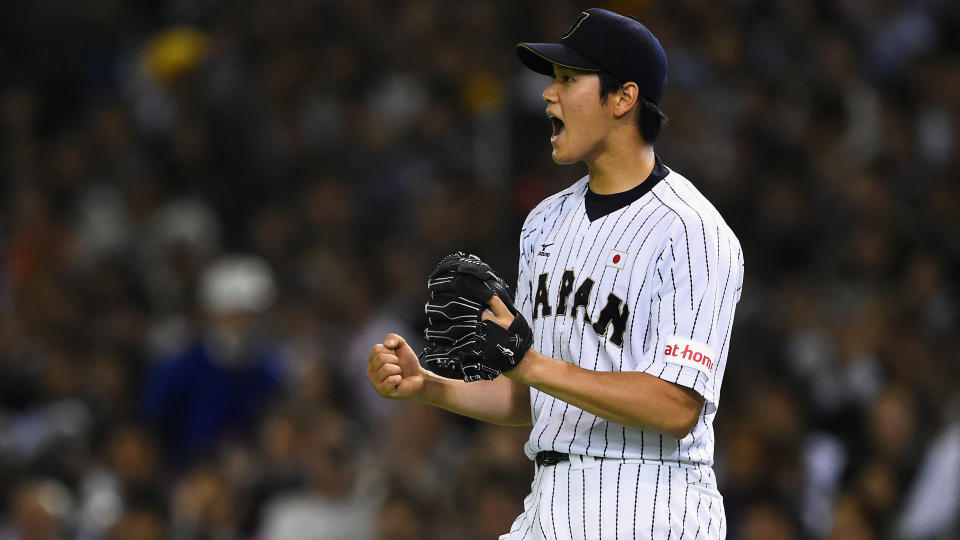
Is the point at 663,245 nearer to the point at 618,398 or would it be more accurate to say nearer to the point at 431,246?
the point at 618,398

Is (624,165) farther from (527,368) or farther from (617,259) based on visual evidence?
(527,368)

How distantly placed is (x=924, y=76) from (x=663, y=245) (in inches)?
237

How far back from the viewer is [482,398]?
11.8 ft

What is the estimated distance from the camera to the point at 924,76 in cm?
864

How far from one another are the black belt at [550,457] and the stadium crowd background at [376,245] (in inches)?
108

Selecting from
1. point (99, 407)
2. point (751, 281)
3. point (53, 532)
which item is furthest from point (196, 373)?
point (751, 281)

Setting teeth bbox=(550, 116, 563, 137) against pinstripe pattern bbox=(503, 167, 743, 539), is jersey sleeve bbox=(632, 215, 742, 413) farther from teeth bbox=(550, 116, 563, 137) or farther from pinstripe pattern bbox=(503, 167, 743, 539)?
teeth bbox=(550, 116, 563, 137)

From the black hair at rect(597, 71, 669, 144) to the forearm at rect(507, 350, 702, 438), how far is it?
0.64m

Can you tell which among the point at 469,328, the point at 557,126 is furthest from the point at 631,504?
the point at 557,126

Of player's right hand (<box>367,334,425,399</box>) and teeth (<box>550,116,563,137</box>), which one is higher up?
teeth (<box>550,116,563,137</box>)

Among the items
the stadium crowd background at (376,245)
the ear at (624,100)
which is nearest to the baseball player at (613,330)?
the ear at (624,100)

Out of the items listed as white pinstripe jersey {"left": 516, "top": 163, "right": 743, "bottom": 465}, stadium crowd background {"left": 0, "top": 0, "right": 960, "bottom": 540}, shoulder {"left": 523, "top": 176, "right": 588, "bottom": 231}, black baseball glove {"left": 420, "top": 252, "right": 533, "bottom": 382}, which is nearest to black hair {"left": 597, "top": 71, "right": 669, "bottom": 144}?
white pinstripe jersey {"left": 516, "top": 163, "right": 743, "bottom": 465}

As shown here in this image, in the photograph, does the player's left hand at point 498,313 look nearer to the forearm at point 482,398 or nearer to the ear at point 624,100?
the forearm at point 482,398

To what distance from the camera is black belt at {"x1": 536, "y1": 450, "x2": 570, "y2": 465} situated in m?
3.36
